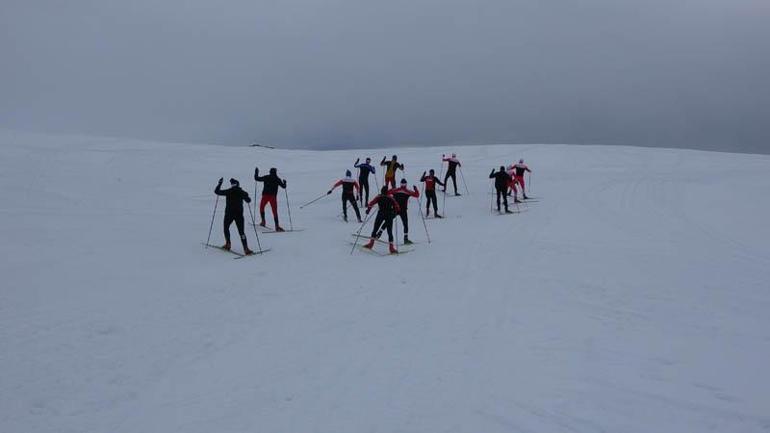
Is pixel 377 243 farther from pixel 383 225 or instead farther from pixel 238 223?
pixel 238 223

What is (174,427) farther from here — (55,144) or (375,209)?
(55,144)

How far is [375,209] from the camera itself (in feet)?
62.6

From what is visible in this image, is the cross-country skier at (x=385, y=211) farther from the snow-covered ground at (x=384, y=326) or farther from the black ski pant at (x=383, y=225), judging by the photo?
the snow-covered ground at (x=384, y=326)

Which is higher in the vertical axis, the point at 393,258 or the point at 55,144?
the point at 55,144

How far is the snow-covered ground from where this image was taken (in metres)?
5.02

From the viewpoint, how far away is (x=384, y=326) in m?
7.31

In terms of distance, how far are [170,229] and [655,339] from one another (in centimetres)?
1226

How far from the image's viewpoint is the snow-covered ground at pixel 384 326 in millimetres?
→ 5016

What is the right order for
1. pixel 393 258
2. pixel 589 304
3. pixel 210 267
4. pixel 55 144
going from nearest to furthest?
pixel 589 304, pixel 210 267, pixel 393 258, pixel 55 144

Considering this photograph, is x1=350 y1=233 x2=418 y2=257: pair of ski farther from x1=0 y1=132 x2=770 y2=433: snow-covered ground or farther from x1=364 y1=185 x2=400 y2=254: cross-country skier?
x1=0 y1=132 x2=770 y2=433: snow-covered ground

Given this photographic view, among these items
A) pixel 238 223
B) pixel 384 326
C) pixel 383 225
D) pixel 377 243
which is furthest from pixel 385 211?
pixel 384 326

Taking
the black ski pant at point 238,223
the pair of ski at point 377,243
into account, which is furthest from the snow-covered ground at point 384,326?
the black ski pant at point 238,223

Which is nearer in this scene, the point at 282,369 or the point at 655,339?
the point at 282,369

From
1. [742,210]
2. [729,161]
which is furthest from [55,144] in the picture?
[729,161]
